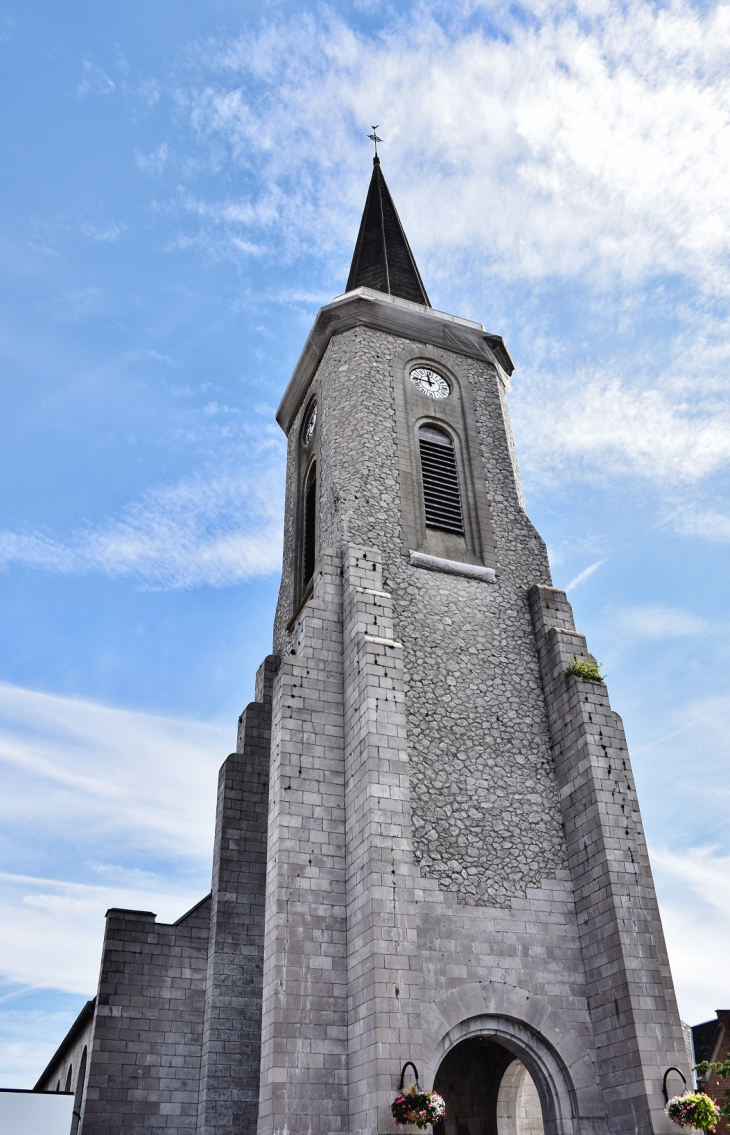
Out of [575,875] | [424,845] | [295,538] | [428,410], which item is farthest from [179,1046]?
[428,410]

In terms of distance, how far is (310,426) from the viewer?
2419 centimetres

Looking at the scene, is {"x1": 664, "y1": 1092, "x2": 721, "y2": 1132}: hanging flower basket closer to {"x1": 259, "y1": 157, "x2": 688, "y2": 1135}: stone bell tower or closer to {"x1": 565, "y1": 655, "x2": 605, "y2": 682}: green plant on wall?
{"x1": 259, "y1": 157, "x2": 688, "y2": 1135}: stone bell tower

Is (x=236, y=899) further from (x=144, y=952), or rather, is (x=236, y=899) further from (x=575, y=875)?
(x=575, y=875)

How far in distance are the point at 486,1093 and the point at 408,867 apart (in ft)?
22.8

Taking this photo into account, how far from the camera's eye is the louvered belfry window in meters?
20.3

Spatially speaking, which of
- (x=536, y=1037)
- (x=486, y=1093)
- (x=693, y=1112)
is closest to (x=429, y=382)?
(x=536, y=1037)

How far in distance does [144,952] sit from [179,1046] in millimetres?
1875

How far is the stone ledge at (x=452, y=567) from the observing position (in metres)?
19.0

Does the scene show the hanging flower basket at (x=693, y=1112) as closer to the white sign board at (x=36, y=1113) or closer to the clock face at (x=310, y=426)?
the white sign board at (x=36, y=1113)

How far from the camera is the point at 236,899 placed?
18078 mm

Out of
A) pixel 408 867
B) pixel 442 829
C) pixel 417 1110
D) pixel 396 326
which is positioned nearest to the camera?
pixel 417 1110

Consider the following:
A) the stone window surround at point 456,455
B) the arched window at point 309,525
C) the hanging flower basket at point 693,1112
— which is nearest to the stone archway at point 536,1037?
the hanging flower basket at point 693,1112

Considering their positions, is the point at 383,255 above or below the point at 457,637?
above

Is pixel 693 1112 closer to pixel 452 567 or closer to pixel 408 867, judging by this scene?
pixel 408 867
